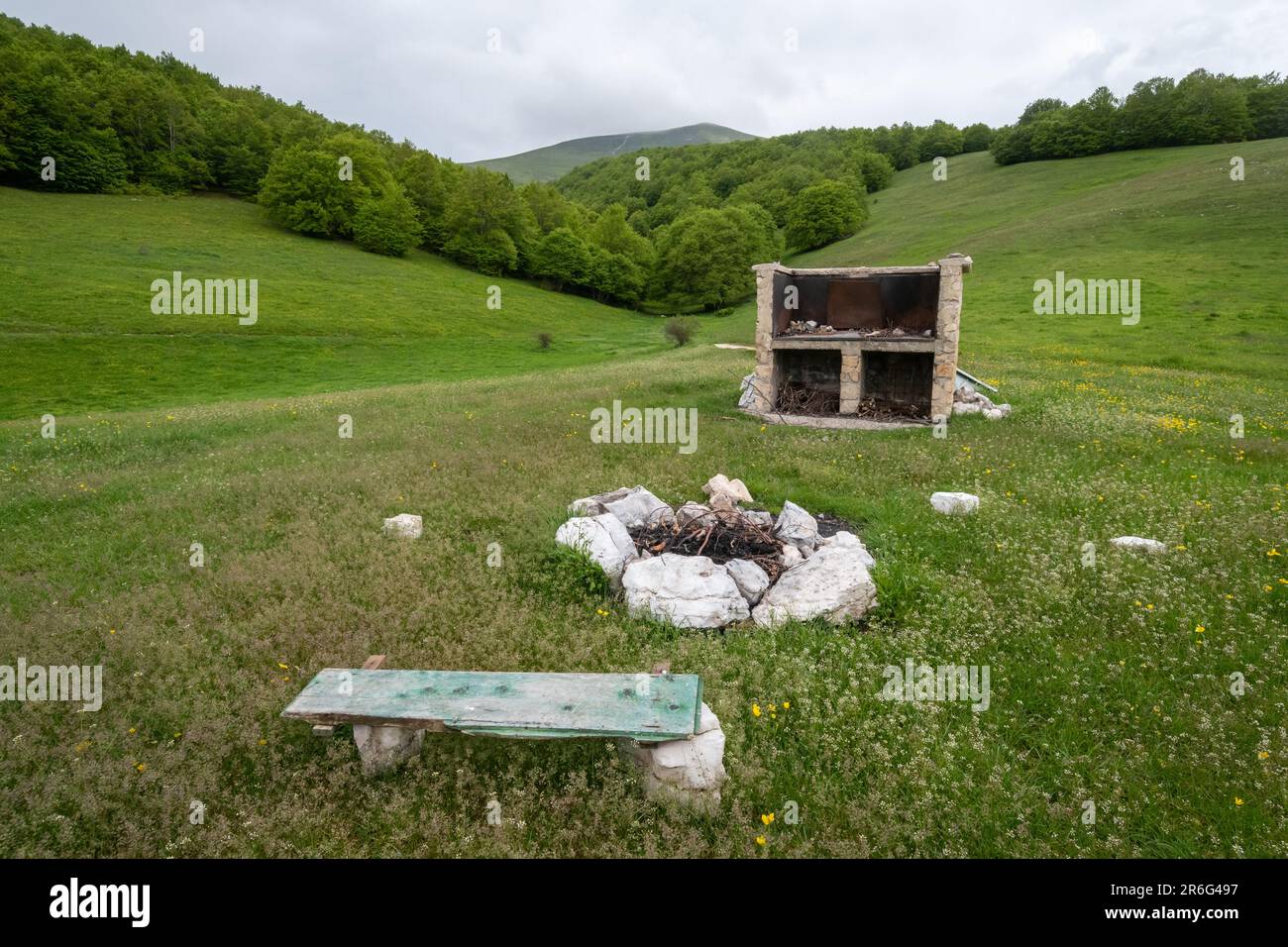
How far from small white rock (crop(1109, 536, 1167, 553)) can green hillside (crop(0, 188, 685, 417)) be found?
97.9ft

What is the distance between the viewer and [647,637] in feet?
21.9

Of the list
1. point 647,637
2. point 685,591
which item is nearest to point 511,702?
point 647,637

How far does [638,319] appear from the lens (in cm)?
7344

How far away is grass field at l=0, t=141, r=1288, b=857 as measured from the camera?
4406mm

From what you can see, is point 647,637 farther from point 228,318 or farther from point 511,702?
point 228,318

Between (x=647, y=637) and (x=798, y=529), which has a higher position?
(x=798, y=529)

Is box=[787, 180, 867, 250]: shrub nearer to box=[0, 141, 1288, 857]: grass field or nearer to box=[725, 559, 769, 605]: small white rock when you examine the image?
box=[0, 141, 1288, 857]: grass field

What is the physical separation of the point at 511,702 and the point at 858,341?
13.8 m

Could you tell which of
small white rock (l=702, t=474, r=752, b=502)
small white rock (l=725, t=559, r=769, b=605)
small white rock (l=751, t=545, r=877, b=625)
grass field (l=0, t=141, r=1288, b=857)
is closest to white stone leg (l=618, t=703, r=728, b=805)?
grass field (l=0, t=141, r=1288, b=857)

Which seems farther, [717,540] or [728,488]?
[728,488]

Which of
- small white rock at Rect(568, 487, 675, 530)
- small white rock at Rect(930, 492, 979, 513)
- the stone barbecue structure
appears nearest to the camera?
small white rock at Rect(568, 487, 675, 530)

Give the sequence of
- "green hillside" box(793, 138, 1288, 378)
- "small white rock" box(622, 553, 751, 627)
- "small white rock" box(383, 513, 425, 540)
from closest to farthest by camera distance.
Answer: "small white rock" box(622, 553, 751, 627) → "small white rock" box(383, 513, 425, 540) → "green hillside" box(793, 138, 1288, 378)
